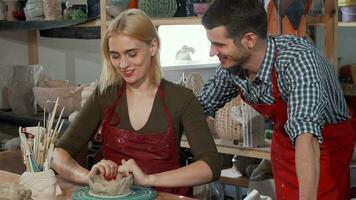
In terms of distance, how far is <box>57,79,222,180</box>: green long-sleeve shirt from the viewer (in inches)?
77.8

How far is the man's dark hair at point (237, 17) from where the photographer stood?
182 centimetres

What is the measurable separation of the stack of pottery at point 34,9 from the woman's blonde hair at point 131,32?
1528mm

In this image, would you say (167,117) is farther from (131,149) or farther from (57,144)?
(57,144)

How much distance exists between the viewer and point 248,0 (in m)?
1.85

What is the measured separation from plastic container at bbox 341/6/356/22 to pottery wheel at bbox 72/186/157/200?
76.5 inches

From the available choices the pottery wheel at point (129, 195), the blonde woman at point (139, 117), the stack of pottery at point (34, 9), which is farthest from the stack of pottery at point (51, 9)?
the pottery wheel at point (129, 195)

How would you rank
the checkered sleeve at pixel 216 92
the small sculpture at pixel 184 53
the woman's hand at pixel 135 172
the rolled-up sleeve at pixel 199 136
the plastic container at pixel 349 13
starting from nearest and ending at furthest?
the woman's hand at pixel 135 172 < the rolled-up sleeve at pixel 199 136 < the checkered sleeve at pixel 216 92 < the plastic container at pixel 349 13 < the small sculpture at pixel 184 53

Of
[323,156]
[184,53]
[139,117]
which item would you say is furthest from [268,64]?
[184,53]

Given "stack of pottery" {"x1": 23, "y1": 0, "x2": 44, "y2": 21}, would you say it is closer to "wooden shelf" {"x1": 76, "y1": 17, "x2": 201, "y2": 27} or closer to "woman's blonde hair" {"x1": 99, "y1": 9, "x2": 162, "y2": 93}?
"wooden shelf" {"x1": 76, "y1": 17, "x2": 201, "y2": 27}

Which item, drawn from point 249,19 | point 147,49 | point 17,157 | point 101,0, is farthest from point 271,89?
point 17,157

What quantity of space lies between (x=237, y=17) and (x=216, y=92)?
387mm

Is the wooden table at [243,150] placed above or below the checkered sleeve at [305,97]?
below

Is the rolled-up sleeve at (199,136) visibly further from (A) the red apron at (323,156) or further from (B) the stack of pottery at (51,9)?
(B) the stack of pottery at (51,9)

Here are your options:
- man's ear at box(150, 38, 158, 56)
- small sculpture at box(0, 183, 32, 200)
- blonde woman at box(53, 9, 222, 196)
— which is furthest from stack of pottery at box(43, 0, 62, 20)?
small sculpture at box(0, 183, 32, 200)
